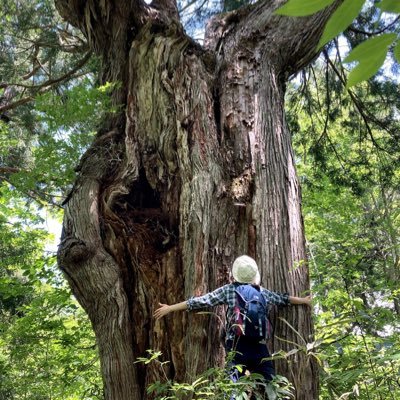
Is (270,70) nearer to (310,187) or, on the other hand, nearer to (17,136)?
(310,187)

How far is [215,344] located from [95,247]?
1.21m

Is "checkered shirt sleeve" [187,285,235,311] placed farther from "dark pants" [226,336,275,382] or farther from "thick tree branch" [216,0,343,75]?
"thick tree branch" [216,0,343,75]

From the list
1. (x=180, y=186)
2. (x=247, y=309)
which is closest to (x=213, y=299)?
(x=247, y=309)

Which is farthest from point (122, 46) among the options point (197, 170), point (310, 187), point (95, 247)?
point (310, 187)

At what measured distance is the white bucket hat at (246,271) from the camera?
3.14m

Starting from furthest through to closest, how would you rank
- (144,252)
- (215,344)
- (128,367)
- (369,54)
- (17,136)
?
(17,136) < (144,252) < (128,367) < (215,344) < (369,54)

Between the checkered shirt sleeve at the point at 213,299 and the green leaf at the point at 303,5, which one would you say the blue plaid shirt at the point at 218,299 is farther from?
the green leaf at the point at 303,5

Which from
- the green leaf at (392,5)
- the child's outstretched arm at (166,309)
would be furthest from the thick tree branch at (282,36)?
the green leaf at (392,5)

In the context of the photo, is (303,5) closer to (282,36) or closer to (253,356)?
(253,356)

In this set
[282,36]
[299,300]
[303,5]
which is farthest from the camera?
[282,36]

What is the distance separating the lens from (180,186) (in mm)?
3898

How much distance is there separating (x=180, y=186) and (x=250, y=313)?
1.34m

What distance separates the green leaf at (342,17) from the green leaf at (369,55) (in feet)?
0.14

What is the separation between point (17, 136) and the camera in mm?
10008
